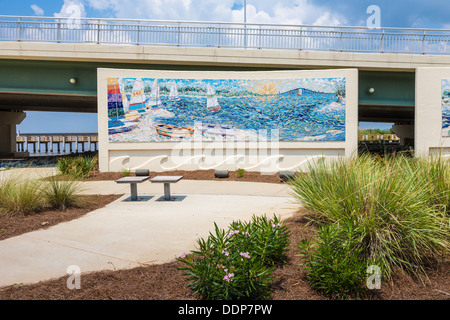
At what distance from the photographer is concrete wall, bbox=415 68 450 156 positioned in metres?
15.5

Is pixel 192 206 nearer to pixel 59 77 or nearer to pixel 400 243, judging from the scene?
pixel 400 243

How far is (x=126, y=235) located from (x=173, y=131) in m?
9.71

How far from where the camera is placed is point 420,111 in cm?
1566

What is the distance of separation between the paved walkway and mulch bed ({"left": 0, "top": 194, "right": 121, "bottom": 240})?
0.87 feet

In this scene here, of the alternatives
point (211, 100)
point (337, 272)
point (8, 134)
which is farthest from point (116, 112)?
point (8, 134)

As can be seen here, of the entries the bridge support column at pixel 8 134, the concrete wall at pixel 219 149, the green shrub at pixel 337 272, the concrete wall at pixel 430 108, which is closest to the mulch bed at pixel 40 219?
the green shrub at pixel 337 272

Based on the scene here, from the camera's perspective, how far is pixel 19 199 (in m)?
6.92

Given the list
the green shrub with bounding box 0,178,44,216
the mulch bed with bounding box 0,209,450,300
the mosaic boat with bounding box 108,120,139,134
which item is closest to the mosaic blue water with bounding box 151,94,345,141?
the mosaic boat with bounding box 108,120,139,134

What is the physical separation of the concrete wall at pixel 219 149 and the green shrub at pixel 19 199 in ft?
25.5

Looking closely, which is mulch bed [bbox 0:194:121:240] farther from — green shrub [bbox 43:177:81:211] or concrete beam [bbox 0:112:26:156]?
concrete beam [bbox 0:112:26:156]

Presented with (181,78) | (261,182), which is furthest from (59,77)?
(261,182)
